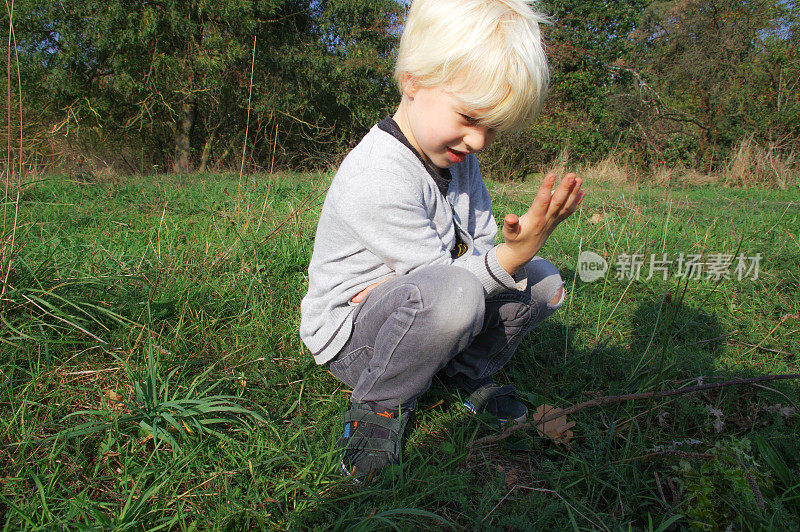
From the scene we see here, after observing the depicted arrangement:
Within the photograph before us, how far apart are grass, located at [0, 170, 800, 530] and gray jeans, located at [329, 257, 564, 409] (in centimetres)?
17

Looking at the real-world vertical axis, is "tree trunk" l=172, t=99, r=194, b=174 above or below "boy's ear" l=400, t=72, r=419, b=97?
below

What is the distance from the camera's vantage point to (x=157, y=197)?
154 inches

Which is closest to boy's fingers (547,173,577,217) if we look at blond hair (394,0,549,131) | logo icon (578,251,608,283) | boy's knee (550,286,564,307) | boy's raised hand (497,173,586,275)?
boy's raised hand (497,173,586,275)

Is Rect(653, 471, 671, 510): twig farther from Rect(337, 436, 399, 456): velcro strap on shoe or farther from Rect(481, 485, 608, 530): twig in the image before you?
Rect(337, 436, 399, 456): velcro strap on shoe

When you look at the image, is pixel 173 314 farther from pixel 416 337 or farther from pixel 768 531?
pixel 768 531

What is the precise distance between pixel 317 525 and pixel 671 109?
15808 millimetres

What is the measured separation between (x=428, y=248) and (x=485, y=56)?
1.76 ft

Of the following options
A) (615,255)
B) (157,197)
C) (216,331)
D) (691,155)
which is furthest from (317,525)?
(691,155)

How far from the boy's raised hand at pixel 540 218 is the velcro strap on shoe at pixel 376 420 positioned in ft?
1.80

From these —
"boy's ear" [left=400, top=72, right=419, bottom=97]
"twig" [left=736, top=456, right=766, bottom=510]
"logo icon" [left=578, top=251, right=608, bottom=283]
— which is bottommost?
"logo icon" [left=578, top=251, right=608, bottom=283]

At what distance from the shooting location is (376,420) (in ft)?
4.22

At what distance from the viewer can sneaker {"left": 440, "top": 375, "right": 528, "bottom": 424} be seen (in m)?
1.48

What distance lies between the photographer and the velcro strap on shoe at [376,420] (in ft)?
4.18

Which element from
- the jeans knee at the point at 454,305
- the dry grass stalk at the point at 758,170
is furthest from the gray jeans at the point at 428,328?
the dry grass stalk at the point at 758,170
